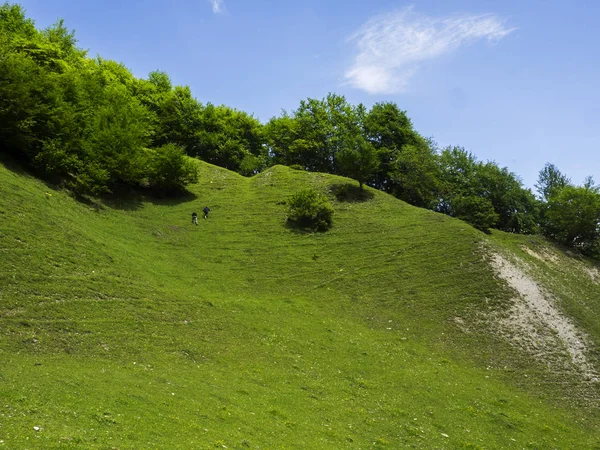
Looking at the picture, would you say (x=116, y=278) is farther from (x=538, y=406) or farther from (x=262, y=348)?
(x=538, y=406)

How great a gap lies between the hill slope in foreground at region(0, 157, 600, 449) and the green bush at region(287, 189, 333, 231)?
1848mm

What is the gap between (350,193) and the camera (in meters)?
60.1

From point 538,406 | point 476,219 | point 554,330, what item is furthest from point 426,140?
point 538,406

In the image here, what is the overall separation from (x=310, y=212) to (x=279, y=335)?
25011 mm

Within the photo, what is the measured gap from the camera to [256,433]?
1543 centimetres

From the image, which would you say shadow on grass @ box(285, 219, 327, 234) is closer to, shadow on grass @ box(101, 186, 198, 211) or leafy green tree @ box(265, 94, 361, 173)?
shadow on grass @ box(101, 186, 198, 211)

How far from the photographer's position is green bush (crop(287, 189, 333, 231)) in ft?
167

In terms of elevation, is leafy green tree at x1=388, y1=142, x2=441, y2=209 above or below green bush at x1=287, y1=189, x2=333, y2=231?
above

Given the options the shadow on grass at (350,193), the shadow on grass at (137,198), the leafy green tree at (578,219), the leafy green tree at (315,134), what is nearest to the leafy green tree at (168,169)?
the shadow on grass at (137,198)

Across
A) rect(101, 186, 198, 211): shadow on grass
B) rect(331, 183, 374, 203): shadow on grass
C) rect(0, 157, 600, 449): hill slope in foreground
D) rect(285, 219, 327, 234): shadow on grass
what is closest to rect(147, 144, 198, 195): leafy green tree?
rect(101, 186, 198, 211): shadow on grass

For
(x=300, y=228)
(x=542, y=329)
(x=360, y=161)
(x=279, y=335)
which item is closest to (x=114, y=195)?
(x=300, y=228)

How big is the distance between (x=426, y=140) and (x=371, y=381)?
7031 cm

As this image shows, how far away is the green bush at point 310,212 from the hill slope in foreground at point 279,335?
1848mm

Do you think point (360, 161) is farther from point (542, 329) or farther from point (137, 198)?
point (542, 329)
